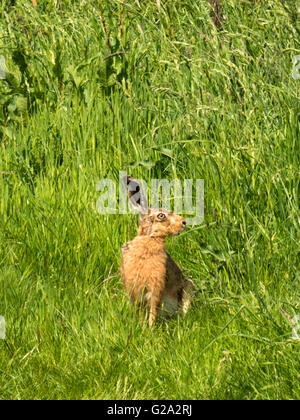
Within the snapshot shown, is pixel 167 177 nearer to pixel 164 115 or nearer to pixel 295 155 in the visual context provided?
pixel 164 115

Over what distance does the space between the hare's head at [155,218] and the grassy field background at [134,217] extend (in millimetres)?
89

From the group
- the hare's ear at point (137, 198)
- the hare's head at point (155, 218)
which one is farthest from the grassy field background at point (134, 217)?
the hare's ear at point (137, 198)

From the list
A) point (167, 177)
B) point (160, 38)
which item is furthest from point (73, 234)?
point (160, 38)

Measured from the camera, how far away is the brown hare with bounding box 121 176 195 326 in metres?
4.14

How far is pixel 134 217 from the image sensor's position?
15.5ft

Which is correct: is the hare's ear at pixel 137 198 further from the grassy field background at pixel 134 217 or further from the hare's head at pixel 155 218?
the grassy field background at pixel 134 217

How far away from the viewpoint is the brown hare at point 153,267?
163 inches

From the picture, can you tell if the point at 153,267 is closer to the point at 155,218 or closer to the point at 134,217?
the point at 155,218

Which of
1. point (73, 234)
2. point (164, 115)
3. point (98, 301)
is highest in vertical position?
point (164, 115)

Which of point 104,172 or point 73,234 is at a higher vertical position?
point 104,172

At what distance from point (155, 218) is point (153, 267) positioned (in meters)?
0.28

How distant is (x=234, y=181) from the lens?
445cm

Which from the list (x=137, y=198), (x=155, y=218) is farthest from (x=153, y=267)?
(x=137, y=198)
